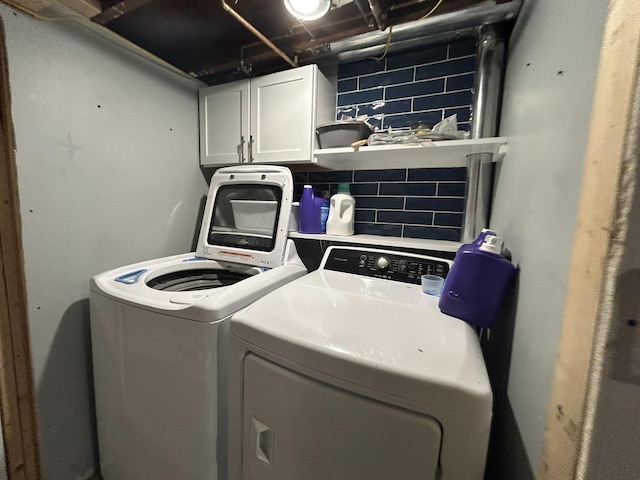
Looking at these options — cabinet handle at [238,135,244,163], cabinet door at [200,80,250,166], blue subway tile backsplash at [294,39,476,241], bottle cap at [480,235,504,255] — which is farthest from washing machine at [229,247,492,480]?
cabinet door at [200,80,250,166]

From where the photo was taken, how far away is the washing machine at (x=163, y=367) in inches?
36.2

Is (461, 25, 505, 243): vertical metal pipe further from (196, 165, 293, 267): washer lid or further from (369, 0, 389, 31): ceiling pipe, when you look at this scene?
(196, 165, 293, 267): washer lid

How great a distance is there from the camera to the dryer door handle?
0.76 metres

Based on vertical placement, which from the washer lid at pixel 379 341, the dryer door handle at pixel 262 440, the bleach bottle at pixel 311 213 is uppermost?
the bleach bottle at pixel 311 213

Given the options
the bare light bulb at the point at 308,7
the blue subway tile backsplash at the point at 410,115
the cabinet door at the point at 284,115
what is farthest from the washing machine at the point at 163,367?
the bare light bulb at the point at 308,7

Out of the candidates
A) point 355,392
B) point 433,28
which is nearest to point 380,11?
point 433,28

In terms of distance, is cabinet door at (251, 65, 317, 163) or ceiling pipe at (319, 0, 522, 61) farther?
cabinet door at (251, 65, 317, 163)

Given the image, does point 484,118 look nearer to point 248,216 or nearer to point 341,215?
point 341,215

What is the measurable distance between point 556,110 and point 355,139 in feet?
3.10

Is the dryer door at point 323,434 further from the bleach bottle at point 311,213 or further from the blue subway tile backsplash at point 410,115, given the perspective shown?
the blue subway tile backsplash at point 410,115

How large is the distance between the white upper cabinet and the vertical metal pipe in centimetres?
86

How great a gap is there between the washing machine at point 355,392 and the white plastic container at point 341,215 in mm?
702

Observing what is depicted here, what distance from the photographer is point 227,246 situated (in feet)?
5.39

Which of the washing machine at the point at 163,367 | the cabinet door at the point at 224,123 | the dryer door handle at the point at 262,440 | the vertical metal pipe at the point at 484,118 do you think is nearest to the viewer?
the dryer door handle at the point at 262,440
